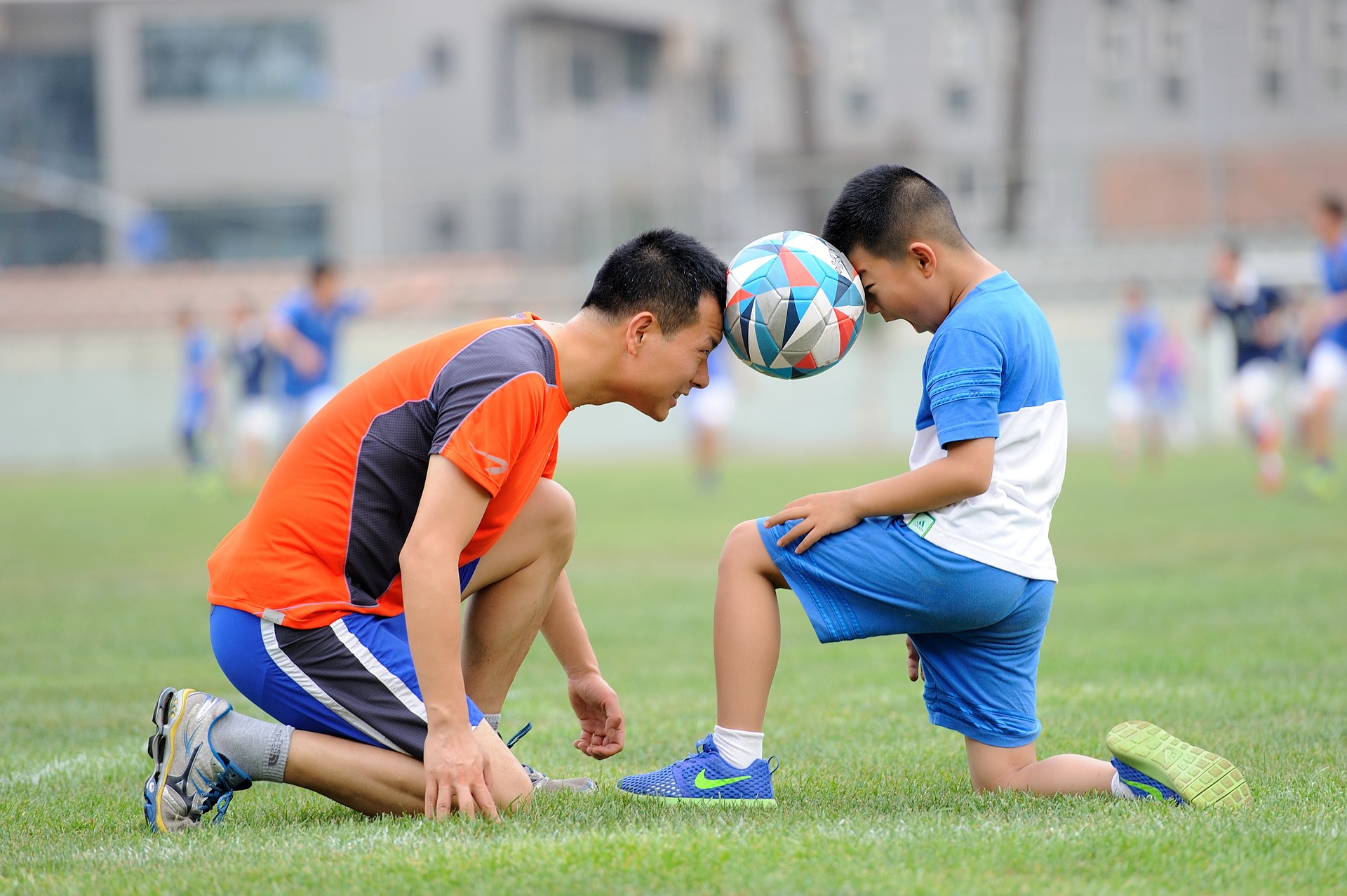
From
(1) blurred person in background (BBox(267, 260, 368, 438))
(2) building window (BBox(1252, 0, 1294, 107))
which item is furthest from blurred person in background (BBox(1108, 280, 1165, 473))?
(2) building window (BBox(1252, 0, 1294, 107))

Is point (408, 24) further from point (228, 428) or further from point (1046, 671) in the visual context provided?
point (1046, 671)

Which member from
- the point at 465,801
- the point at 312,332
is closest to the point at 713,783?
the point at 465,801

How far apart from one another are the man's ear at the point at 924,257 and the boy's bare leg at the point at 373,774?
155cm

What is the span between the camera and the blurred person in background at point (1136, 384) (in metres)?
18.7

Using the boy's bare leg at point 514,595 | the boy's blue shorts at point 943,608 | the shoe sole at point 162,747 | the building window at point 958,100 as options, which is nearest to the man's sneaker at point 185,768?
the shoe sole at point 162,747

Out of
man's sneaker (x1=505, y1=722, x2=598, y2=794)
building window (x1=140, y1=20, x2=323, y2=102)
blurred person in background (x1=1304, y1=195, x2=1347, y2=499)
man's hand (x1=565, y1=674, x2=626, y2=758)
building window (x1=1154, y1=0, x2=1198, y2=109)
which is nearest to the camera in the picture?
man's sneaker (x1=505, y1=722, x2=598, y2=794)

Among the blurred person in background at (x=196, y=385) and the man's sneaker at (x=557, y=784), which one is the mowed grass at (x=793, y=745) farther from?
the blurred person in background at (x=196, y=385)

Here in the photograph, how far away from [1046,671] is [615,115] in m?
36.7

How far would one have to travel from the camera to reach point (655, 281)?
3.33m

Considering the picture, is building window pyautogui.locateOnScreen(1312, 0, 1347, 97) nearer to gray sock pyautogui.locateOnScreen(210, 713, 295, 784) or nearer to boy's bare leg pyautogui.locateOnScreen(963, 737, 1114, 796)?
boy's bare leg pyautogui.locateOnScreen(963, 737, 1114, 796)

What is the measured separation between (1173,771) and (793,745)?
136 cm

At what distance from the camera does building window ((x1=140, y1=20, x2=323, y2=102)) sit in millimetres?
36875

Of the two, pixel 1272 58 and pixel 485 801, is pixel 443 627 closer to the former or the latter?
pixel 485 801

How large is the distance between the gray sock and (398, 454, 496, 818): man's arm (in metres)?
0.40
